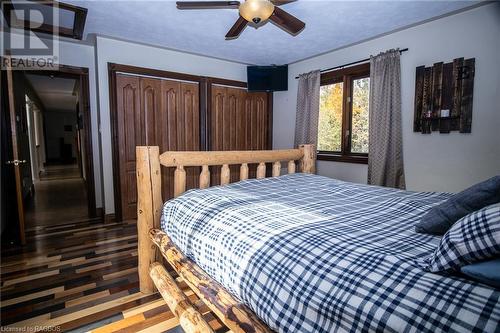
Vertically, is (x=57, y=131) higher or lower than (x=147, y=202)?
higher

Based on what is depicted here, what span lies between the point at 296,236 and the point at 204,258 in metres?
0.48

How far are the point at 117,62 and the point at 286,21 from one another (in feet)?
7.35

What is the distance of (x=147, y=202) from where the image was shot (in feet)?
5.50

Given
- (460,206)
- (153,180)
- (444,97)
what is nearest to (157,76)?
(153,180)

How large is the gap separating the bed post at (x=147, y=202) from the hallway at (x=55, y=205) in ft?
7.18

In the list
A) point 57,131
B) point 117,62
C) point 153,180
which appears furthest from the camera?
point 57,131

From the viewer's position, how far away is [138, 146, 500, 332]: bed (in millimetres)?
582

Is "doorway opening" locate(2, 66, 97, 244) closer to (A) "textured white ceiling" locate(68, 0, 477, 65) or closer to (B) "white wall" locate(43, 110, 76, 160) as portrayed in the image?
(A) "textured white ceiling" locate(68, 0, 477, 65)

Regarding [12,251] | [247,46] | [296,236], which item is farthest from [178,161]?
[247,46]

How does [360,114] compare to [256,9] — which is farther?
[360,114]

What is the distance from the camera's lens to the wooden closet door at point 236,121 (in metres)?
3.98

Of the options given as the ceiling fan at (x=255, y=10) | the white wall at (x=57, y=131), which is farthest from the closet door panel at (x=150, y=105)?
the white wall at (x=57, y=131)

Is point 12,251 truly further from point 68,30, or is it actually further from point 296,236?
point 296,236

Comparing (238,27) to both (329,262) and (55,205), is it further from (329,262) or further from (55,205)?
(55,205)
